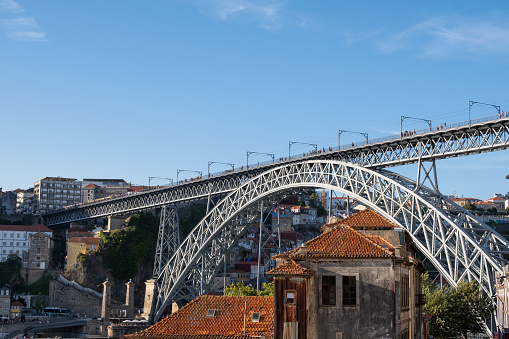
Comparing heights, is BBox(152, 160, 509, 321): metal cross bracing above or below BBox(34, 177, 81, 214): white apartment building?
below

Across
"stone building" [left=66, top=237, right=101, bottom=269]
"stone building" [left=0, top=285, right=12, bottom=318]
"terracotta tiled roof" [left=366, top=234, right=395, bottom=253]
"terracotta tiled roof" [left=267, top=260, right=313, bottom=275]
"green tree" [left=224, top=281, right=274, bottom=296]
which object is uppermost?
"stone building" [left=66, top=237, right=101, bottom=269]

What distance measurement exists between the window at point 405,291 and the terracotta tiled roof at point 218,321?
570cm

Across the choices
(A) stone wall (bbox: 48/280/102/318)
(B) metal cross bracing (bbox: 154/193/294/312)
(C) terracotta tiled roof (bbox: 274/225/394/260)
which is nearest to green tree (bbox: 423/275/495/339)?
(C) terracotta tiled roof (bbox: 274/225/394/260)

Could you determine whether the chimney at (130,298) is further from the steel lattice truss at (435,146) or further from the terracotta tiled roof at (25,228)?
the steel lattice truss at (435,146)

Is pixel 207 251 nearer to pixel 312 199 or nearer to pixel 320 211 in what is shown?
pixel 320 211

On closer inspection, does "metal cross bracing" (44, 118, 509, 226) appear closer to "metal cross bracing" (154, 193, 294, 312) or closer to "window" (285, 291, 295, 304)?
"metal cross bracing" (154, 193, 294, 312)

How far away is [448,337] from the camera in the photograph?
47125 mm

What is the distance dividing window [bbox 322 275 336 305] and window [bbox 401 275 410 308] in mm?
2847

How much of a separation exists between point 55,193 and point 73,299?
51.9m

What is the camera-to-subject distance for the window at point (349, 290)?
2775cm

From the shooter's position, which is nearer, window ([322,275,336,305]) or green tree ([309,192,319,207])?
window ([322,275,336,305])

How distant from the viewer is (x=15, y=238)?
406 ft

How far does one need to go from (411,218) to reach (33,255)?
75.5 m

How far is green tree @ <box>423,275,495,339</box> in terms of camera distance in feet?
157
